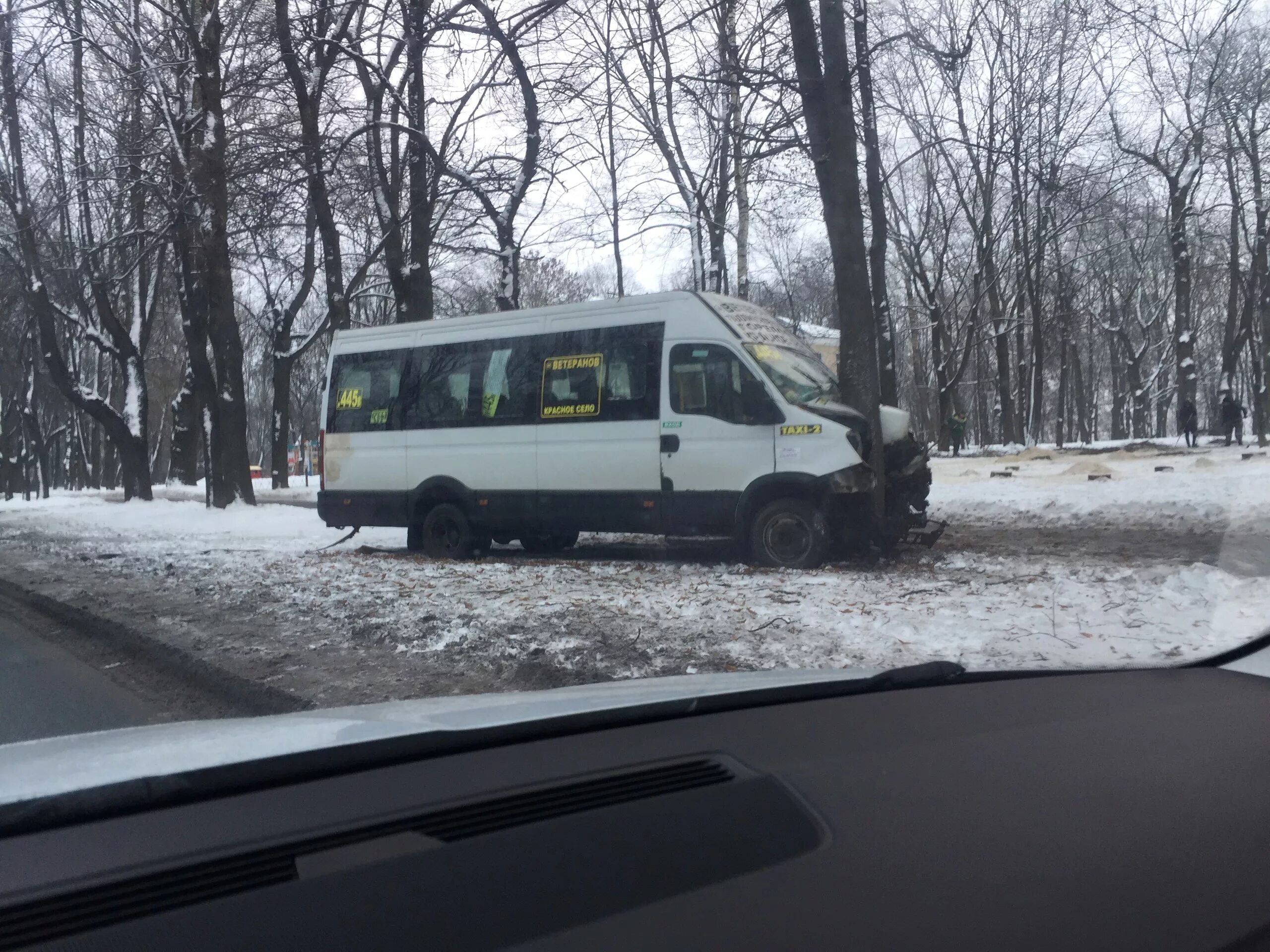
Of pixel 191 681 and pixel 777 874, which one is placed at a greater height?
pixel 777 874

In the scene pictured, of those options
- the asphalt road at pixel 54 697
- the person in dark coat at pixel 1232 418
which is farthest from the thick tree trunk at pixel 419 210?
the person in dark coat at pixel 1232 418

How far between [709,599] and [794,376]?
3.25 meters

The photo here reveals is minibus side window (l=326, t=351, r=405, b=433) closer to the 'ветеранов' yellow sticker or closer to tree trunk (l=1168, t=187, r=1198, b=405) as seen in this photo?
the 'ветеранов' yellow sticker

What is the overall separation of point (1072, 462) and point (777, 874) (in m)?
18.3

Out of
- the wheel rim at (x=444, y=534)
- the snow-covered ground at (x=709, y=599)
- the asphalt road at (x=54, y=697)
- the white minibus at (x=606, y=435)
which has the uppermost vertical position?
the white minibus at (x=606, y=435)

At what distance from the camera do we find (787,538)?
10508mm

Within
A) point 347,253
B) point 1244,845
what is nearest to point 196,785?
point 1244,845

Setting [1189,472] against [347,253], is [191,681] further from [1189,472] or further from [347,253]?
[347,253]

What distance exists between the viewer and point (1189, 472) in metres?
12.4

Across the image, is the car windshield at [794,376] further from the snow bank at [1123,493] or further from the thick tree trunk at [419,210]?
the thick tree trunk at [419,210]

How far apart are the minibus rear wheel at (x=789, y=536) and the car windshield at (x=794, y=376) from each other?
1.10 m

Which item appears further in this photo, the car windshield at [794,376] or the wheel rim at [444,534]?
the wheel rim at [444,534]

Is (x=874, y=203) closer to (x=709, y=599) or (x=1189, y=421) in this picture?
(x=1189, y=421)

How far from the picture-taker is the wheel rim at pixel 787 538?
1041cm
